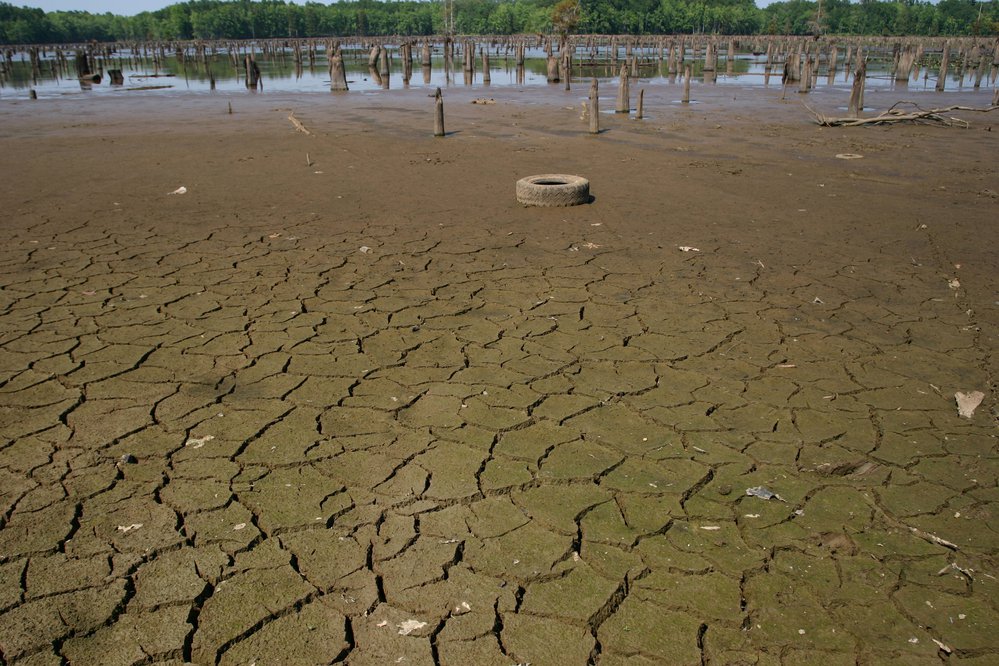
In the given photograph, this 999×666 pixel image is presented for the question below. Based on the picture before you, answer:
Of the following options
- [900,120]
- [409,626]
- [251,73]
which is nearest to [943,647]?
[409,626]

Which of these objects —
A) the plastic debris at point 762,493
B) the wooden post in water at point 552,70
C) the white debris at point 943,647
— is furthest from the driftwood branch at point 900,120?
the wooden post in water at point 552,70

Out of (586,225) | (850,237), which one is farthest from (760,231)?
(586,225)

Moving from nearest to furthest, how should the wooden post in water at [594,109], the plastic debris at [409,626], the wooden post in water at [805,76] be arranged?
the plastic debris at [409,626] < the wooden post in water at [594,109] < the wooden post in water at [805,76]

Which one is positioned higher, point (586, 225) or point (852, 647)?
point (586, 225)

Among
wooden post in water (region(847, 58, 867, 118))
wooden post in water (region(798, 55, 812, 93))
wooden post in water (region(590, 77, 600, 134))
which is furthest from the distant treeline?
wooden post in water (region(590, 77, 600, 134))

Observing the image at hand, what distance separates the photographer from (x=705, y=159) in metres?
13.1

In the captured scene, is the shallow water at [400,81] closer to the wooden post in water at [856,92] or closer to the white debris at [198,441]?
the wooden post in water at [856,92]

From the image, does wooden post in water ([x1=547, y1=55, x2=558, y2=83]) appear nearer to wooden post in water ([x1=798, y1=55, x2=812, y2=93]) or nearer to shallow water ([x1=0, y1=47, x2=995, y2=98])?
shallow water ([x1=0, y1=47, x2=995, y2=98])

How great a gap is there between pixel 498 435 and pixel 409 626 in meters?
1.50

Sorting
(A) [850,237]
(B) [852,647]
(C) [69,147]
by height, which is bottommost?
(B) [852,647]

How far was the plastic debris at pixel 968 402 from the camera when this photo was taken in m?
4.29

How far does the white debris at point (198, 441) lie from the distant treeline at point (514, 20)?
3096 inches

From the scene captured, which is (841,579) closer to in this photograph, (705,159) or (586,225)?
(586,225)

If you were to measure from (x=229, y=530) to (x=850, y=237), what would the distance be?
24.0ft
